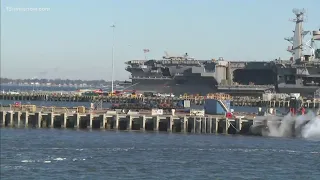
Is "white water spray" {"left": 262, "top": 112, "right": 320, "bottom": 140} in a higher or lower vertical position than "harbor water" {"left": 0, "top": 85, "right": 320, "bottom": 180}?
higher

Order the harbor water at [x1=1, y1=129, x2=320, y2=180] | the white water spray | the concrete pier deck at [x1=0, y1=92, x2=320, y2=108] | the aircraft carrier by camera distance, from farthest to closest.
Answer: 1. the aircraft carrier
2. the concrete pier deck at [x1=0, y1=92, x2=320, y2=108]
3. the white water spray
4. the harbor water at [x1=1, y1=129, x2=320, y2=180]

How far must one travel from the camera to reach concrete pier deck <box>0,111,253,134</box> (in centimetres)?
5347

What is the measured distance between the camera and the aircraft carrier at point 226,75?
112562 millimetres

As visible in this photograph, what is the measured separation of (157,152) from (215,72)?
73392 millimetres

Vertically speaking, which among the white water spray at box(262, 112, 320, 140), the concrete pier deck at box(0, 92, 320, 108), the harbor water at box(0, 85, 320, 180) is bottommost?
the harbor water at box(0, 85, 320, 180)

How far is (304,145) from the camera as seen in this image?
152 feet

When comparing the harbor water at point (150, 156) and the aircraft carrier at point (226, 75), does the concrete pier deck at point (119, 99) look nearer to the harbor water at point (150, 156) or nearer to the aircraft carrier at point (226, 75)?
the aircraft carrier at point (226, 75)

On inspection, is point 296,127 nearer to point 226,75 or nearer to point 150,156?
point 150,156

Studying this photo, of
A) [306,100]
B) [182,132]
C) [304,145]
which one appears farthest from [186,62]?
[304,145]

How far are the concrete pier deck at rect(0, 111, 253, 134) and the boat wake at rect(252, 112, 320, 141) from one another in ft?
4.65

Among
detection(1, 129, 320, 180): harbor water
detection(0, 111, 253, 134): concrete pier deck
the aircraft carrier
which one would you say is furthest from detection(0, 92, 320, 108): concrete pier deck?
detection(1, 129, 320, 180): harbor water

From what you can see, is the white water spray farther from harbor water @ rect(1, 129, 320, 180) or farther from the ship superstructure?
the ship superstructure

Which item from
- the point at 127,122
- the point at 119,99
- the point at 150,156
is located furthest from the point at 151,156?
the point at 119,99

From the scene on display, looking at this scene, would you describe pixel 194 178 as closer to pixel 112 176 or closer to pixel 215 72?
pixel 112 176
